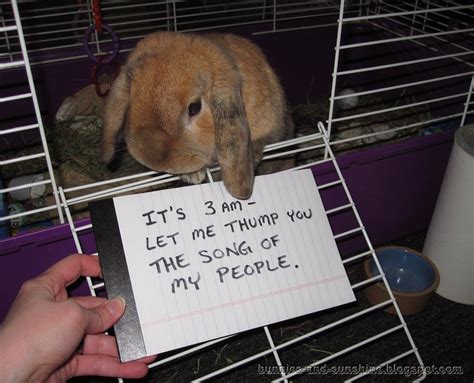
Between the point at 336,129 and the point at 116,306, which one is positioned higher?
the point at 116,306

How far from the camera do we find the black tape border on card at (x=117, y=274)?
106 centimetres

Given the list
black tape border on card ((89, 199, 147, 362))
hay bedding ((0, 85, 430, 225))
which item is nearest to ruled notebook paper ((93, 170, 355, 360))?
black tape border on card ((89, 199, 147, 362))

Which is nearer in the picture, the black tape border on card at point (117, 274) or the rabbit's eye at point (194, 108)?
the black tape border on card at point (117, 274)

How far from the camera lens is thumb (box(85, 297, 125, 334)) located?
1025 millimetres

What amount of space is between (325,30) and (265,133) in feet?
5.79

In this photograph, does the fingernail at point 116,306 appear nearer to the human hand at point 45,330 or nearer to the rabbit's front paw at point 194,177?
the human hand at point 45,330

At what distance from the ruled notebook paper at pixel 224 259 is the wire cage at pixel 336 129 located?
0.09 m

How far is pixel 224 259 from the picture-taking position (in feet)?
3.94

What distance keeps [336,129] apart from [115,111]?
152 centimetres

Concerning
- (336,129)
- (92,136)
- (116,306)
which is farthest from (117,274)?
(336,129)

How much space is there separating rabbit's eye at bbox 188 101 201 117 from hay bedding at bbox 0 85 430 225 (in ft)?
2.69

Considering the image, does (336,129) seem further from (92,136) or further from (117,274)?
(117,274)

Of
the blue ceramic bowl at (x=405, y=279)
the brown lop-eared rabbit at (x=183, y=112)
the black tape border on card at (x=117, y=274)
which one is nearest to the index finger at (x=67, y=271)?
the black tape border on card at (x=117, y=274)

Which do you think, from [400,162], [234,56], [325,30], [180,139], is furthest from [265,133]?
[325,30]
